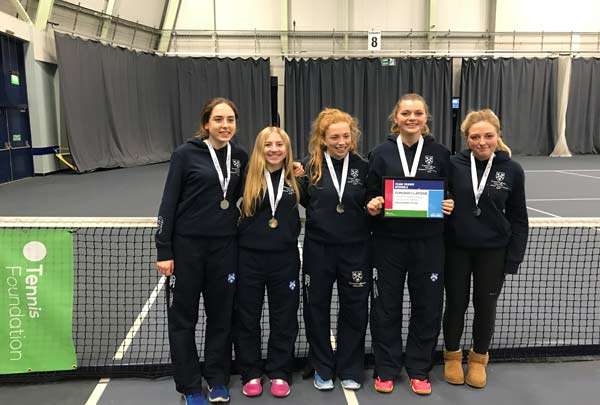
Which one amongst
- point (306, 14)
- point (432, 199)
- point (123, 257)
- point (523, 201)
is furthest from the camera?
point (306, 14)

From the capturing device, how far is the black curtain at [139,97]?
14133 millimetres

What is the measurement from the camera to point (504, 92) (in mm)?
19672

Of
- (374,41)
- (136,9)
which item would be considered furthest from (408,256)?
(136,9)

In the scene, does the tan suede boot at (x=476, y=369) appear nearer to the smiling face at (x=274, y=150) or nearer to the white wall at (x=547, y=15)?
the smiling face at (x=274, y=150)

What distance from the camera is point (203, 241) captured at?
264cm

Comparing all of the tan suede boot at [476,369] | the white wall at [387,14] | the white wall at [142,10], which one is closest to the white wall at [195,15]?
the white wall at [142,10]

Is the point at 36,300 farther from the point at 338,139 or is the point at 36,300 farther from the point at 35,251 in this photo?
the point at 338,139

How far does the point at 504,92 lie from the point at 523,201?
18847 mm

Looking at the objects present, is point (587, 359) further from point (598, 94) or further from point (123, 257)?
point (598, 94)

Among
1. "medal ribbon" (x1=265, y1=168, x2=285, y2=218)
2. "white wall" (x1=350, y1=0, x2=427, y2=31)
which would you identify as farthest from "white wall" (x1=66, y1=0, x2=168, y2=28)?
"medal ribbon" (x1=265, y1=168, x2=285, y2=218)

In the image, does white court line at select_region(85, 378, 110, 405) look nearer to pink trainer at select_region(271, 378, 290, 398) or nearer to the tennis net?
the tennis net

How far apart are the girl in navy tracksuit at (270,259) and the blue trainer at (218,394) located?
0.41 ft

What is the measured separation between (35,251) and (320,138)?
1847 mm

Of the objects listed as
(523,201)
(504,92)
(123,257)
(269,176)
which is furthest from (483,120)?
(504,92)
